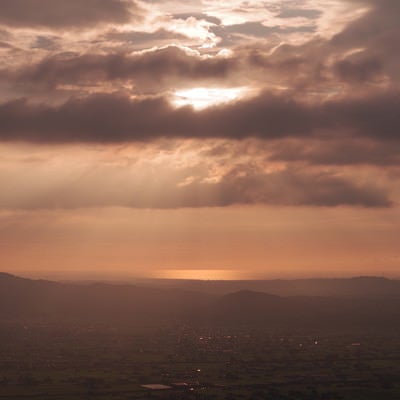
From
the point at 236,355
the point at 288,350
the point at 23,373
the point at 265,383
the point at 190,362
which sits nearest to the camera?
the point at 265,383

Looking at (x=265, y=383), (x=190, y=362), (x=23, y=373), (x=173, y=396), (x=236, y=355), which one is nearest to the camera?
(x=173, y=396)

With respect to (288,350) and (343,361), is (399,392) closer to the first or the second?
(343,361)

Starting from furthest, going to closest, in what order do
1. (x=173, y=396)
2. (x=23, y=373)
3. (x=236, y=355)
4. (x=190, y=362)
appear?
(x=236, y=355) → (x=190, y=362) → (x=23, y=373) → (x=173, y=396)

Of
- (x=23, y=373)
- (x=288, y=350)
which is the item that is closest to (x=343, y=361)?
(x=288, y=350)

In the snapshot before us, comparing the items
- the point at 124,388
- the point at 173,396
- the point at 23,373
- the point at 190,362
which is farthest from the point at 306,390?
the point at 23,373

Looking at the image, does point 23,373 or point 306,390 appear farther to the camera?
point 23,373

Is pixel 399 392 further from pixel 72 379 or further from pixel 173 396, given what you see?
pixel 72 379

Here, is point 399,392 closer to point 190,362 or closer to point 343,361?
point 343,361

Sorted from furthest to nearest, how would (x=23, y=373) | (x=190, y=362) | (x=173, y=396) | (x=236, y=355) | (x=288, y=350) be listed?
1. (x=288, y=350)
2. (x=236, y=355)
3. (x=190, y=362)
4. (x=23, y=373)
5. (x=173, y=396)

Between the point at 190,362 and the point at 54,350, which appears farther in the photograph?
the point at 54,350
